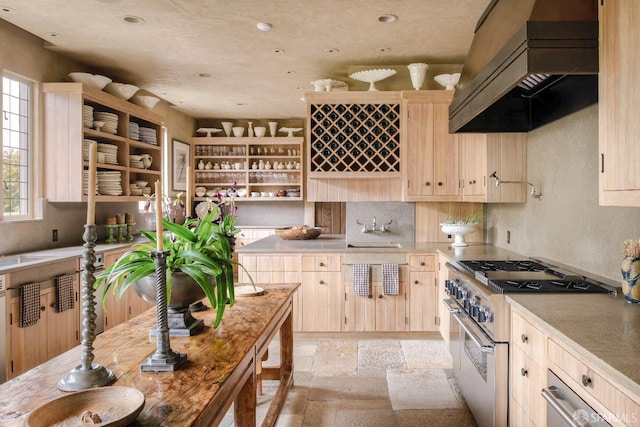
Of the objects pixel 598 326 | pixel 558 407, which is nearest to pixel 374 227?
pixel 598 326

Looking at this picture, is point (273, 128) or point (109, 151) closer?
point (109, 151)

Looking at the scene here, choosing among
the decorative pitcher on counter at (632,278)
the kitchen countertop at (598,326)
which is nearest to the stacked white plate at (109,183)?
the kitchen countertop at (598,326)

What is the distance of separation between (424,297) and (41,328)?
328 cm

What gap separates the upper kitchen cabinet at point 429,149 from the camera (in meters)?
4.32

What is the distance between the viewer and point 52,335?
3.52 m

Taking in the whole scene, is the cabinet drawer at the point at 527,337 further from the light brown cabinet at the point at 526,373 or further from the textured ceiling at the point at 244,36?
the textured ceiling at the point at 244,36

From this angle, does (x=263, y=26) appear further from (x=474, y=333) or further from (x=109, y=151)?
(x=474, y=333)

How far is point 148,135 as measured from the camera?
5.55 meters

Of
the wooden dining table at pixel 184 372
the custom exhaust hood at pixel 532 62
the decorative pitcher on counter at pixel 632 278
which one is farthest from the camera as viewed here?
the decorative pitcher on counter at pixel 632 278

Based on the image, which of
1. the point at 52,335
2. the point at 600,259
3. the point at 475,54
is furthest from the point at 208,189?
the point at 600,259

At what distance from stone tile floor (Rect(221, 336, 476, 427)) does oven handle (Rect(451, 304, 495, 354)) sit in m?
0.58

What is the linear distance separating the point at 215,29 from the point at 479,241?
3326 mm

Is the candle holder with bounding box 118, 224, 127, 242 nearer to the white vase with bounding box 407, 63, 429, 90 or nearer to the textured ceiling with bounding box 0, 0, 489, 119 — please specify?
the textured ceiling with bounding box 0, 0, 489, 119

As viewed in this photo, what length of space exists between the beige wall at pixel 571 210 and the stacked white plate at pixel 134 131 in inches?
167
